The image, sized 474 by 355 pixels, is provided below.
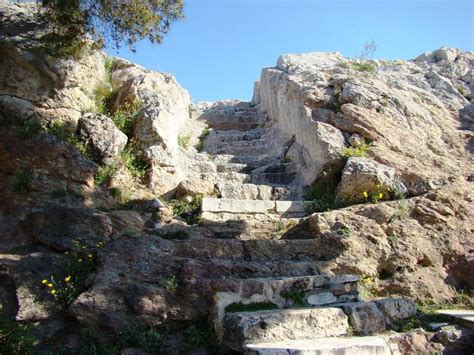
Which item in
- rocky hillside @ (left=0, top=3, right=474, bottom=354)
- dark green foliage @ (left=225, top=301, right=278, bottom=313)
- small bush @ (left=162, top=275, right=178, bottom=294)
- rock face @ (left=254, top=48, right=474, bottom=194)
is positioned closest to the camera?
rocky hillside @ (left=0, top=3, right=474, bottom=354)

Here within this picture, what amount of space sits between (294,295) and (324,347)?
3.54ft

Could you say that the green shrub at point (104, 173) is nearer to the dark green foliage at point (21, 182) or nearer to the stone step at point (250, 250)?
the dark green foliage at point (21, 182)

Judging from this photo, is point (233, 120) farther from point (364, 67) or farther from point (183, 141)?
point (364, 67)

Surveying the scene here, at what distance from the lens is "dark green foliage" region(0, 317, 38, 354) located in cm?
395

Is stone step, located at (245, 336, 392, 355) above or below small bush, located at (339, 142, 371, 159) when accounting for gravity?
below

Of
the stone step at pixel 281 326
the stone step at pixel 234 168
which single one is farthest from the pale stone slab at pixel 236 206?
the stone step at pixel 281 326

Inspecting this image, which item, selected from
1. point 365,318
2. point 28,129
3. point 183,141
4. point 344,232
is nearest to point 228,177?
point 183,141

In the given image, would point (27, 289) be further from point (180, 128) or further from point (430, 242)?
point (180, 128)

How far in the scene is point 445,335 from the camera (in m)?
4.25

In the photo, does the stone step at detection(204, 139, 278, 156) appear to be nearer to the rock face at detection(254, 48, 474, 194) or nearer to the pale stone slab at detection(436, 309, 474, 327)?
the rock face at detection(254, 48, 474, 194)

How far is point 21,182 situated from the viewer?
6047 mm

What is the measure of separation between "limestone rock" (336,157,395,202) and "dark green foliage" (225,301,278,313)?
298 cm

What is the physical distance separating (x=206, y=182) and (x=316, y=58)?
741 centimetres

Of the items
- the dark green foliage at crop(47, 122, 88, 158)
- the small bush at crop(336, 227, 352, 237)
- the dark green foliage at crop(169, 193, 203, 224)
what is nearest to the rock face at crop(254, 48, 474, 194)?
the small bush at crop(336, 227, 352, 237)
